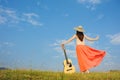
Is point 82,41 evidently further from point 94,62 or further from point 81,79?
point 81,79

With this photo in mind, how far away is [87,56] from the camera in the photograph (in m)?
16.8

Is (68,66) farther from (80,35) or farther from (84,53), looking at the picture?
(80,35)

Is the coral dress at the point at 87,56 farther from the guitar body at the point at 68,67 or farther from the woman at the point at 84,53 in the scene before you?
the guitar body at the point at 68,67

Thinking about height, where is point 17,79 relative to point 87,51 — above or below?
below

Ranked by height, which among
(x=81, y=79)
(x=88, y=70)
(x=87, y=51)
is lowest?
(x=81, y=79)

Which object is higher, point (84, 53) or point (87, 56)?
point (84, 53)

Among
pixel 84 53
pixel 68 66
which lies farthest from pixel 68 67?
pixel 84 53

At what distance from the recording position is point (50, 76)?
1273cm

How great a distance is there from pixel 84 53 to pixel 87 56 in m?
0.24

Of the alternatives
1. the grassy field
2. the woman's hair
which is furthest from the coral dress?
the grassy field

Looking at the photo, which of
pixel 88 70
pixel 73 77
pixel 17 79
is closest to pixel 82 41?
pixel 88 70

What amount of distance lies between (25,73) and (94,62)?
5.04 metres

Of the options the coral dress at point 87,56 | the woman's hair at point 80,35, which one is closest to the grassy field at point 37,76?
the coral dress at point 87,56

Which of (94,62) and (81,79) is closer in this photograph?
(81,79)
